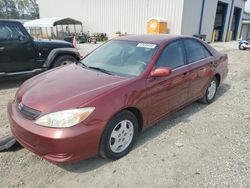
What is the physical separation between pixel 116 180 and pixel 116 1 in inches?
836

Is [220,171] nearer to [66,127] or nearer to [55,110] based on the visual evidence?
[66,127]

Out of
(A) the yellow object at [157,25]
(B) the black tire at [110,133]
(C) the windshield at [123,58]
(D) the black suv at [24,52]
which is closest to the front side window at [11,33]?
(D) the black suv at [24,52]

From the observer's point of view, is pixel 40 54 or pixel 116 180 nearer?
pixel 116 180

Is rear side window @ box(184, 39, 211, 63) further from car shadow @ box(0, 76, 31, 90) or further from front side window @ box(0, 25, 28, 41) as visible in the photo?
car shadow @ box(0, 76, 31, 90)

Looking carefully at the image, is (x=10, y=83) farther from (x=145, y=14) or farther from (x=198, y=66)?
(x=145, y=14)

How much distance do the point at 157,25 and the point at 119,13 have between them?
554cm

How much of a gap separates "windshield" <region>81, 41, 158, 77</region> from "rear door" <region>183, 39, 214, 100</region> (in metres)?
0.98

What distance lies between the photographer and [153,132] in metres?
3.81

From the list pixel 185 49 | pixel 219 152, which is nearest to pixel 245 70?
pixel 185 49

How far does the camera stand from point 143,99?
124 inches

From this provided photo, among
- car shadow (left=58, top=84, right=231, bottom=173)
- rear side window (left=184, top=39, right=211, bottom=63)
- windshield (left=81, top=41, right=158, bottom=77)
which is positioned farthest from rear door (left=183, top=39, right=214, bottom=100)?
windshield (left=81, top=41, right=158, bottom=77)

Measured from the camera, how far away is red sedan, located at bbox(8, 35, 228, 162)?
98.3 inches

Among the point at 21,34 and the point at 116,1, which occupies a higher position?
the point at 116,1

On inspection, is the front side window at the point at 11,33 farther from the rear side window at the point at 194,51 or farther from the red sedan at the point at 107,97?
the rear side window at the point at 194,51
